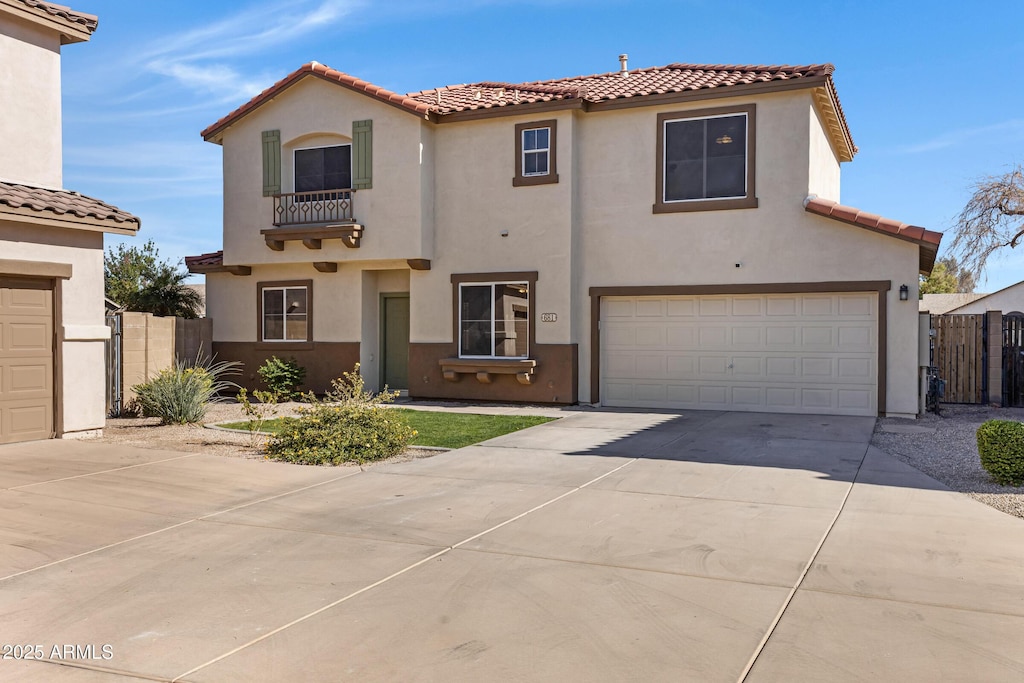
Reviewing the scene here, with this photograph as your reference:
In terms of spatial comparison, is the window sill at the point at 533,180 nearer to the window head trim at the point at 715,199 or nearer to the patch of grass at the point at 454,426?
the window head trim at the point at 715,199

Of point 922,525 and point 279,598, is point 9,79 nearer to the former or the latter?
point 279,598

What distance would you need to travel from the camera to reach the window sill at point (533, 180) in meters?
17.5

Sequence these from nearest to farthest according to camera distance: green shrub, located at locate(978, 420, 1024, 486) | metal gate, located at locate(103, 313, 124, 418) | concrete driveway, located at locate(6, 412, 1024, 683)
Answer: concrete driveway, located at locate(6, 412, 1024, 683) < green shrub, located at locate(978, 420, 1024, 486) < metal gate, located at locate(103, 313, 124, 418)

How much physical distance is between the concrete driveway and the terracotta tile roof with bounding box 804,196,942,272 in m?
6.17

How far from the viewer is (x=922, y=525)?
732cm

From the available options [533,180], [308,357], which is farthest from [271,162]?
[533,180]

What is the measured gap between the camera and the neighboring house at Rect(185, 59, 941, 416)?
15.8m

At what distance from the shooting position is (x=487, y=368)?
17922 mm

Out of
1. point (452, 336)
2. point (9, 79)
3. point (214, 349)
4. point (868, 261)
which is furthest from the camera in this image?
point (214, 349)

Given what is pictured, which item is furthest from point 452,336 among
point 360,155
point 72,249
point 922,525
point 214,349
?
point 922,525

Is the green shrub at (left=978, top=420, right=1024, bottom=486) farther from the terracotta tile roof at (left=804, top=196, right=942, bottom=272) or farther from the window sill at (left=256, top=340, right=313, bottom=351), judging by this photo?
the window sill at (left=256, top=340, right=313, bottom=351)

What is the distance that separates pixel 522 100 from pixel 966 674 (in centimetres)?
1506

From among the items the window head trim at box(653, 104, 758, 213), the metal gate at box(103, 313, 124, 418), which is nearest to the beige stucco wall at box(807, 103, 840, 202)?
the window head trim at box(653, 104, 758, 213)

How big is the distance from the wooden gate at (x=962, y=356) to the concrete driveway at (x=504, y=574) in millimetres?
9799
